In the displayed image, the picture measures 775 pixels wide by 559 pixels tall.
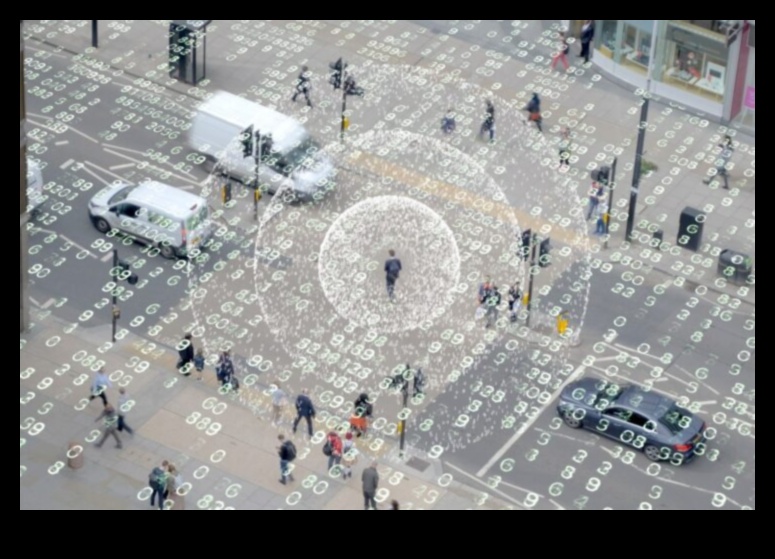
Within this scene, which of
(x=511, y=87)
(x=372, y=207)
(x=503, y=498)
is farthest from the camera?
(x=511, y=87)

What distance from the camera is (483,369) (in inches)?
2239

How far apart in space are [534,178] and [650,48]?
22.9 ft

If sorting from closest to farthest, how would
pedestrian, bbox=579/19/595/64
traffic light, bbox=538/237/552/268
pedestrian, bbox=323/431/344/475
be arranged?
pedestrian, bbox=323/431/344/475 < traffic light, bbox=538/237/552/268 < pedestrian, bbox=579/19/595/64

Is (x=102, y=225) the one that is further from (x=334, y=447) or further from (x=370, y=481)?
(x=370, y=481)

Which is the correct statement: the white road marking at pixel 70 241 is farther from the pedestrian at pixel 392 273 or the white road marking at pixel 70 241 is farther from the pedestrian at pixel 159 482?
the pedestrian at pixel 159 482

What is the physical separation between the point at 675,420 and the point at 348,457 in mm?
7392

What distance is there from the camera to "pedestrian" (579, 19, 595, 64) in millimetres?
68625

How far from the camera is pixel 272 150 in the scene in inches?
2451

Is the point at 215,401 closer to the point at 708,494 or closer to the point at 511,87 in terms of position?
the point at 708,494

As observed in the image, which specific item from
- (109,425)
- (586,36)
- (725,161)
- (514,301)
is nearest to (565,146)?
(725,161)

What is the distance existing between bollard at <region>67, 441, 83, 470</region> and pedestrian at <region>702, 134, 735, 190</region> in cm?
2001

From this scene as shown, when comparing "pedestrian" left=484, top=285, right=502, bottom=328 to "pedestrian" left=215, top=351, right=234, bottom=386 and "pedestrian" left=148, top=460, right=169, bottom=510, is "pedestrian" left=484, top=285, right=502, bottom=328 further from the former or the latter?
"pedestrian" left=148, top=460, right=169, bottom=510

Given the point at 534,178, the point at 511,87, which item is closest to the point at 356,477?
the point at 534,178

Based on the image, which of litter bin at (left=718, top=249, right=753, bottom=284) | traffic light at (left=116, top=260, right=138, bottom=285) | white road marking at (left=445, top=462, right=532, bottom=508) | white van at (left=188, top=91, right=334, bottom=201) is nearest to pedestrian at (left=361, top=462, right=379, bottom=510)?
white road marking at (left=445, top=462, right=532, bottom=508)
